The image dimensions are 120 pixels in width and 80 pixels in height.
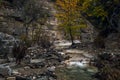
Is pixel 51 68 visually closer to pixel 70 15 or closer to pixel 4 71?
pixel 4 71

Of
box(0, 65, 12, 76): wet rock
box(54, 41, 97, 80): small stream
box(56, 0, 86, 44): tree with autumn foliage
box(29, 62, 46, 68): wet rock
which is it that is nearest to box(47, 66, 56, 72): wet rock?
box(54, 41, 97, 80): small stream

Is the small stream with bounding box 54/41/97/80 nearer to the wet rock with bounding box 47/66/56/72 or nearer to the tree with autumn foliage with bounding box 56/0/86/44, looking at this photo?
the wet rock with bounding box 47/66/56/72

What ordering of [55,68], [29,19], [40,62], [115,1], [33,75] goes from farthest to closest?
[29,19]
[115,1]
[40,62]
[55,68]
[33,75]

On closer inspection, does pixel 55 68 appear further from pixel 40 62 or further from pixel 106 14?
pixel 106 14

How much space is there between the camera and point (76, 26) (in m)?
31.5

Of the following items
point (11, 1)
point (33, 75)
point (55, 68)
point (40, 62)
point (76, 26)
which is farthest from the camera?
point (11, 1)

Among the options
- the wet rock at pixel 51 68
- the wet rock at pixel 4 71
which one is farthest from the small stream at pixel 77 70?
the wet rock at pixel 4 71

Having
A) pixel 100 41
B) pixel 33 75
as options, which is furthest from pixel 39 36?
pixel 33 75

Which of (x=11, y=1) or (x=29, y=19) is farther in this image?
(x=11, y=1)

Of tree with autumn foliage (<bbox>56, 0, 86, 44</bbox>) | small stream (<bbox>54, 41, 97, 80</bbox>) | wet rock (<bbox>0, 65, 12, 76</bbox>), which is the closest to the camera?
wet rock (<bbox>0, 65, 12, 76</bbox>)

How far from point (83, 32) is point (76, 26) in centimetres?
1253

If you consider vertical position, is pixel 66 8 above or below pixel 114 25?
above

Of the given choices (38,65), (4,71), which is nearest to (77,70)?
(38,65)

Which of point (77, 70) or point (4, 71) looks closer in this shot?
point (4, 71)
